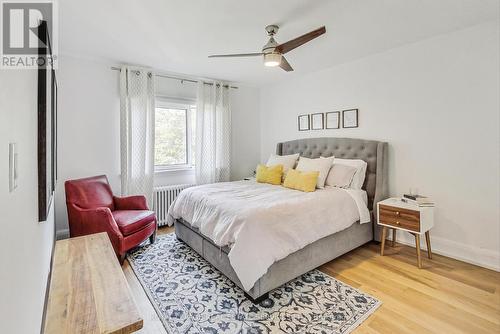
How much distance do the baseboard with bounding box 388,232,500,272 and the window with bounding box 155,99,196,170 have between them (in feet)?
12.0

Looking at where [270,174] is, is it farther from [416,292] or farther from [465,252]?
[465,252]

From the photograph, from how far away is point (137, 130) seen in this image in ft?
12.0

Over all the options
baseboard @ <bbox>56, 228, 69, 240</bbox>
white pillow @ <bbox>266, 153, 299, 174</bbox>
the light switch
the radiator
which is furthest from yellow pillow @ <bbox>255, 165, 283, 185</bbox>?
the light switch

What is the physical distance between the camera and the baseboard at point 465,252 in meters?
2.55

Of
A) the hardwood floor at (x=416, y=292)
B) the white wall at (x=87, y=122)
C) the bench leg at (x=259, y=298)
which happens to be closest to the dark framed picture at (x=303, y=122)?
the hardwood floor at (x=416, y=292)

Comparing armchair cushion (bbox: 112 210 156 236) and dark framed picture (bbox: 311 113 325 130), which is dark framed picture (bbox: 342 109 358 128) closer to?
dark framed picture (bbox: 311 113 325 130)

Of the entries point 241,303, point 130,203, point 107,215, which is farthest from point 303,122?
point 107,215

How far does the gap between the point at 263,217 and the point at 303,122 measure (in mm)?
2695

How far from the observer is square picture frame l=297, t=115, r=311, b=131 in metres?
4.30

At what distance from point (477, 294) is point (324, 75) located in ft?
10.8

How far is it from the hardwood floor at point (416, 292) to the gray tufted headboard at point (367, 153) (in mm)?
786

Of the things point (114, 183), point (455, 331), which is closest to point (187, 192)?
point (114, 183)

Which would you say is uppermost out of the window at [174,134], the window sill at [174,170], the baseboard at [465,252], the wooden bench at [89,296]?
the window at [174,134]

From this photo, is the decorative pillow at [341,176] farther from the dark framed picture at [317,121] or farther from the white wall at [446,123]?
the dark framed picture at [317,121]
